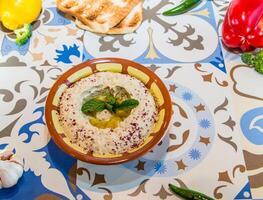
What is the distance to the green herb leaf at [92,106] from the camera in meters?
0.93

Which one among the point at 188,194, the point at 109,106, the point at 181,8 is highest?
the point at 181,8

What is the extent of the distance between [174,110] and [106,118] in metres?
0.22

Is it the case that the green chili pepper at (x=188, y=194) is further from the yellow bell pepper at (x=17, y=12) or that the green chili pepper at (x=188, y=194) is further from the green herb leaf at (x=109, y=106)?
the yellow bell pepper at (x=17, y=12)

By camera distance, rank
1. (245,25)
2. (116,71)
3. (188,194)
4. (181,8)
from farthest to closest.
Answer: (181,8), (245,25), (116,71), (188,194)

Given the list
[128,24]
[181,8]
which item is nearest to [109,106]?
[128,24]

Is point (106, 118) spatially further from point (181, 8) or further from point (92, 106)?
point (181, 8)

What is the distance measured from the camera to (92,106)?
3.05 feet

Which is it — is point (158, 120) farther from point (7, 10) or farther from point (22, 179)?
point (7, 10)

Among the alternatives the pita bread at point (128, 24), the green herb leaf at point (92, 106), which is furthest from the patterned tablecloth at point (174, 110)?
the green herb leaf at point (92, 106)

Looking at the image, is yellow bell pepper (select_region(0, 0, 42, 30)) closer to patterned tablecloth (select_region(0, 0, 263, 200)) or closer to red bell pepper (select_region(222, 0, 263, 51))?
patterned tablecloth (select_region(0, 0, 263, 200))

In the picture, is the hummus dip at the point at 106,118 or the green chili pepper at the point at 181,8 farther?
the green chili pepper at the point at 181,8

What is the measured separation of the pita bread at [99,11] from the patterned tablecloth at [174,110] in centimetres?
4

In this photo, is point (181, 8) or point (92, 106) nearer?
point (92, 106)

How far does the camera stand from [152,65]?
1188 mm
